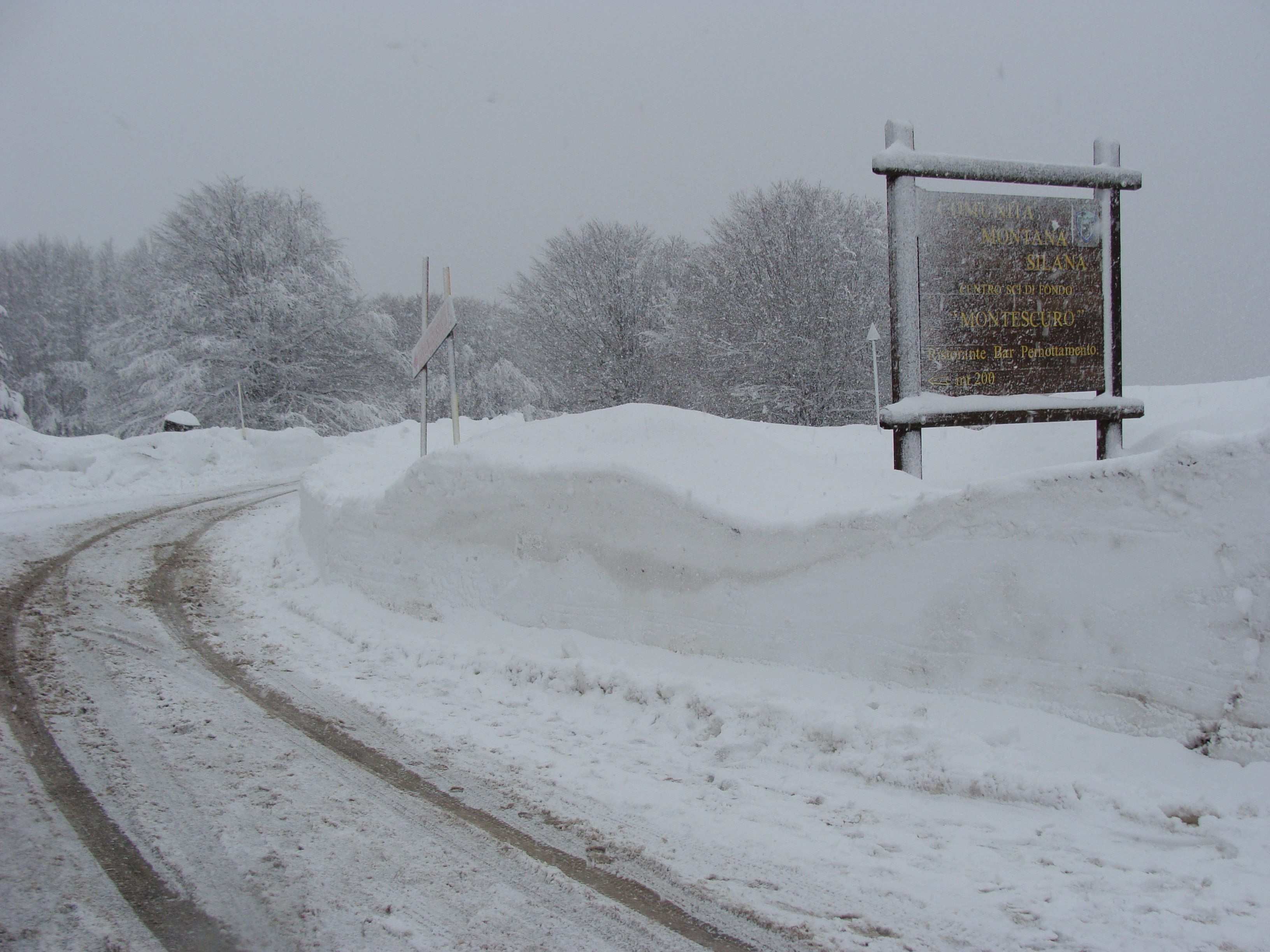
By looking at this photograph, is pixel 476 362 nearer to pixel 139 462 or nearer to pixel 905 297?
pixel 139 462

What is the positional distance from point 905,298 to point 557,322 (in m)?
23.9

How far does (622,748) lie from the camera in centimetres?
356

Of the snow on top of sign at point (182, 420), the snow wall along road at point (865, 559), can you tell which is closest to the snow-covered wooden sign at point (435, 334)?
the snow wall along road at point (865, 559)

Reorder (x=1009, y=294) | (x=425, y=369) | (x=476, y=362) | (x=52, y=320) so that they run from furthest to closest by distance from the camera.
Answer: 1. (x=476, y=362)
2. (x=52, y=320)
3. (x=425, y=369)
4. (x=1009, y=294)

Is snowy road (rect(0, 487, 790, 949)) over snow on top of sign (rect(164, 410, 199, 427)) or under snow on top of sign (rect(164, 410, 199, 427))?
under

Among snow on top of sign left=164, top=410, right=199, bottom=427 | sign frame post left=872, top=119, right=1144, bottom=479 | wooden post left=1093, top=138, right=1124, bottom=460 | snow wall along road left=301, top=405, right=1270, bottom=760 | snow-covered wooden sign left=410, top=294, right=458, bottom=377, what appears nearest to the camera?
snow wall along road left=301, top=405, right=1270, bottom=760

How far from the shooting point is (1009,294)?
19.0ft

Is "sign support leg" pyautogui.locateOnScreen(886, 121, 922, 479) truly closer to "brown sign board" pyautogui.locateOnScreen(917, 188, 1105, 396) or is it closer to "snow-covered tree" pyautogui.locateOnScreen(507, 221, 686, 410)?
"brown sign board" pyautogui.locateOnScreen(917, 188, 1105, 396)

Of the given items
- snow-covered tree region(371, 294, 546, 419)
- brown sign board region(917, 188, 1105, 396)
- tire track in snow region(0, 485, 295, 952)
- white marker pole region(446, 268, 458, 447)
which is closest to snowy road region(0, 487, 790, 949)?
tire track in snow region(0, 485, 295, 952)

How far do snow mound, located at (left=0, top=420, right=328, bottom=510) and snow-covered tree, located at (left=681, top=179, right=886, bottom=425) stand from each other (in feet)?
46.0

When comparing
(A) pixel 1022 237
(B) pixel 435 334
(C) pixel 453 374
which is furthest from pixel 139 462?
(A) pixel 1022 237

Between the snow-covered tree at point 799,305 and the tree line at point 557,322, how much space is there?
0.19 ft

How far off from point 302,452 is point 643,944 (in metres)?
19.6

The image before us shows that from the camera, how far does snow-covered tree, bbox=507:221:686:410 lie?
28.4 meters
